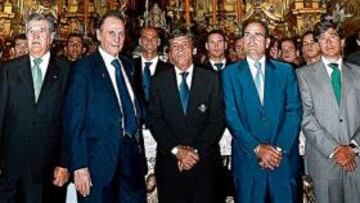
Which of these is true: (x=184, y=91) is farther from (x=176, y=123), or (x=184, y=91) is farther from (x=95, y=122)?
(x=95, y=122)

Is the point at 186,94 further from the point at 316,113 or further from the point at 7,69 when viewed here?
the point at 7,69

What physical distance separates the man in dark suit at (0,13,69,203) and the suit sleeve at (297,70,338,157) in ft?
5.00

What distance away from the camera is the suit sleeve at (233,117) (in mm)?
3678

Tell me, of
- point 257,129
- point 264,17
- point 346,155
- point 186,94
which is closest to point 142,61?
point 186,94

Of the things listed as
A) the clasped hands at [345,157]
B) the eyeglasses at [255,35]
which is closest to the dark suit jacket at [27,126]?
the eyeglasses at [255,35]

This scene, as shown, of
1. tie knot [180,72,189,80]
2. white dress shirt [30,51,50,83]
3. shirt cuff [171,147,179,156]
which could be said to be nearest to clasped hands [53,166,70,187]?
white dress shirt [30,51,50,83]

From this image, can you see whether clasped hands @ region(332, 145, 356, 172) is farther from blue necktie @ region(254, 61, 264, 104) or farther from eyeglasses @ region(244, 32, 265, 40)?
eyeglasses @ region(244, 32, 265, 40)

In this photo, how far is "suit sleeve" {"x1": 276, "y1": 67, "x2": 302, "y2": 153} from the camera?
3.74 meters

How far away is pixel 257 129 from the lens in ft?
12.3

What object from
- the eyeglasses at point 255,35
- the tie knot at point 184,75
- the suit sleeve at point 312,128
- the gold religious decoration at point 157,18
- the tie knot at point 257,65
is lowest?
the suit sleeve at point 312,128

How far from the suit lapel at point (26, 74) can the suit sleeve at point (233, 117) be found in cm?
120

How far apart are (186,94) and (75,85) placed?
0.75 m

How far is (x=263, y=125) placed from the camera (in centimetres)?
375

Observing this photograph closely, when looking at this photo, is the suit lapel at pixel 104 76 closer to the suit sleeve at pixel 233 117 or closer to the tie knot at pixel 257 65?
the suit sleeve at pixel 233 117
